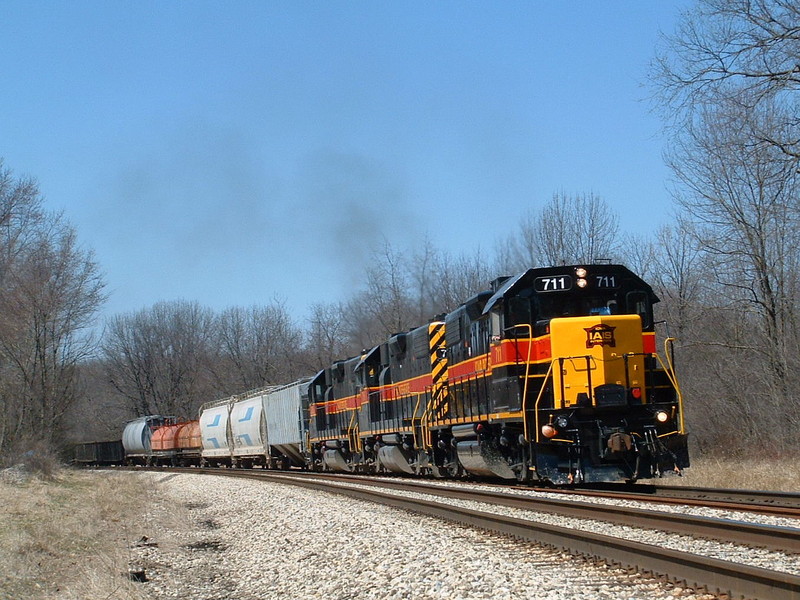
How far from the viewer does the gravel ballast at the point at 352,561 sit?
6559 mm

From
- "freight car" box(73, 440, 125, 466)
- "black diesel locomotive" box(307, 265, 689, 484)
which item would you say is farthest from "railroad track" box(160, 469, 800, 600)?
"freight car" box(73, 440, 125, 466)

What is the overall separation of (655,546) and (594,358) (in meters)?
6.19

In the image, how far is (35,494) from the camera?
1966 cm

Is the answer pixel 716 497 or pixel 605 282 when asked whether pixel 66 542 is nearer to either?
pixel 605 282

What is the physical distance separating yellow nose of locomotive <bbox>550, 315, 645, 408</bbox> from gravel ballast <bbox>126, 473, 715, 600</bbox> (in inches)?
122

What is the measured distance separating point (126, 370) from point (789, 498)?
265 feet

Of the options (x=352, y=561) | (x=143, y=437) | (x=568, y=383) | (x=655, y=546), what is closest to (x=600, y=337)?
(x=568, y=383)

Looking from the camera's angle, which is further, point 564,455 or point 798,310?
point 798,310

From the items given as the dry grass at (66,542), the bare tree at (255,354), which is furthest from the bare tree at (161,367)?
the dry grass at (66,542)

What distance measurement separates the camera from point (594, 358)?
1304 centimetres

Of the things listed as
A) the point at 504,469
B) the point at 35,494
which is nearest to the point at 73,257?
the point at 35,494

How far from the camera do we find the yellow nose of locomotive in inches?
511

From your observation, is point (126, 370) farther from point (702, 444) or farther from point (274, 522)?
point (274, 522)

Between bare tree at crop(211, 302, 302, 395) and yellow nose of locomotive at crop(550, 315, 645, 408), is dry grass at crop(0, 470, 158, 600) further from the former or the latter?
bare tree at crop(211, 302, 302, 395)
